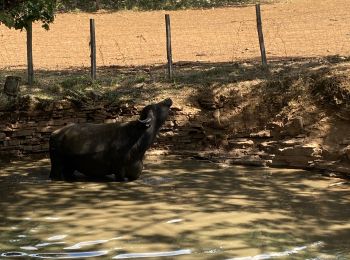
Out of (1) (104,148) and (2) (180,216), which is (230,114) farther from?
(2) (180,216)

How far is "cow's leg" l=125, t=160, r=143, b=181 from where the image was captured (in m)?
10.2

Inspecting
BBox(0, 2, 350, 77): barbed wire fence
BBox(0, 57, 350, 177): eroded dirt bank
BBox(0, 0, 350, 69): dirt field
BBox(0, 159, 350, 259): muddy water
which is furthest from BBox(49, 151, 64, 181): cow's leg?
BBox(0, 0, 350, 69): dirt field

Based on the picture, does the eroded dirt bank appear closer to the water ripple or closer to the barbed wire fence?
the barbed wire fence

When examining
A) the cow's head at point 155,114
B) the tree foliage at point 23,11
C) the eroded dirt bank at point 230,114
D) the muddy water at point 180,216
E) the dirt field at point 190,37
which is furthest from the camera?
the dirt field at point 190,37

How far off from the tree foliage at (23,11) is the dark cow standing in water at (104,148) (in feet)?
6.95

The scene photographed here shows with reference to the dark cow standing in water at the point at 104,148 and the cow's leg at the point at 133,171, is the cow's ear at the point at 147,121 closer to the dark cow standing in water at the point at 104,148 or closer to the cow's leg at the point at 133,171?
the dark cow standing in water at the point at 104,148

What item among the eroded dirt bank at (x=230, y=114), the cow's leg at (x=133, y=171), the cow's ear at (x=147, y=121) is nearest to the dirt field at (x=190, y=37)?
the eroded dirt bank at (x=230, y=114)

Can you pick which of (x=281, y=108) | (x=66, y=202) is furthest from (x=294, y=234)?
(x=281, y=108)

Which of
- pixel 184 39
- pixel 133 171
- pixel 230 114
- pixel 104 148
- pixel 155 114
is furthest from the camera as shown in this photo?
pixel 184 39

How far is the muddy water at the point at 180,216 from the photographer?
6656mm

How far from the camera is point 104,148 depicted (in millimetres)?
10297

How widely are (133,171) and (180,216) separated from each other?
2365 millimetres

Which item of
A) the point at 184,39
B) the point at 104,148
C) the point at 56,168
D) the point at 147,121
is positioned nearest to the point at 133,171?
the point at 104,148

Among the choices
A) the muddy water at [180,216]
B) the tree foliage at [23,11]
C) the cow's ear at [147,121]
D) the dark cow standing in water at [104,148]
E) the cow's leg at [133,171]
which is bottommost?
the muddy water at [180,216]
